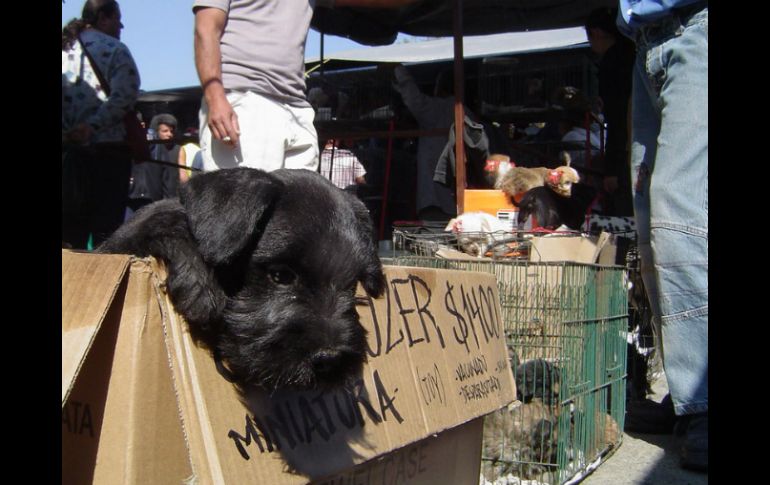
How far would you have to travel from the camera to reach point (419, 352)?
2.64 m

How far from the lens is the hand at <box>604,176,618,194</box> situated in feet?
20.0

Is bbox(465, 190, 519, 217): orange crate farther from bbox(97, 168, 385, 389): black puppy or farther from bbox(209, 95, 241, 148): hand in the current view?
bbox(97, 168, 385, 389): black puppy

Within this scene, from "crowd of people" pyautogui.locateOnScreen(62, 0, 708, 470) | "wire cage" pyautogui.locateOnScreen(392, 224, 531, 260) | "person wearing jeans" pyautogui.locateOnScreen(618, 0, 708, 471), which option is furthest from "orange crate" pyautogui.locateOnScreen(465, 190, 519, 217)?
"person wearing jeans" pyautogui.locateOnScreen(618, 0, 708, 471)

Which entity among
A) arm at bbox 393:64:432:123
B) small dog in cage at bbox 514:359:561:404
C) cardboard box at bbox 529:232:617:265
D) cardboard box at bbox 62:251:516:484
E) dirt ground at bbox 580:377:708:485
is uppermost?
arm at bbox 393:64:432:123

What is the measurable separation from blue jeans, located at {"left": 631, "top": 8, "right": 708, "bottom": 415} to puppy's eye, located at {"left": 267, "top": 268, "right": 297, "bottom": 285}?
2260 mm

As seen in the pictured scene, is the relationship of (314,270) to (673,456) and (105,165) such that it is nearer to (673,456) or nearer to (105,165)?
(673,456)

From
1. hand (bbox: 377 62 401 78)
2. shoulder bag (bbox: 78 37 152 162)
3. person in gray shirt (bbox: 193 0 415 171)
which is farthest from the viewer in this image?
hand (bbox: 377 62 401 78)

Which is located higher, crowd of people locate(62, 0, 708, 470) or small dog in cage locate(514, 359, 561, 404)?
crowd of people locate(62, 0, 708, 470)

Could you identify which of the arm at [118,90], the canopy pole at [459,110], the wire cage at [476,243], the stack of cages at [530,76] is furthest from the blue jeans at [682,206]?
the stack of cages at [530,76]

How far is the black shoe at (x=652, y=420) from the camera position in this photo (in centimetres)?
441

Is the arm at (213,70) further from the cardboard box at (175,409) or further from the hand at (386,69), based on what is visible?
the hand at (386,69)

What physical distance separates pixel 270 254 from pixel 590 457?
8.14 ft

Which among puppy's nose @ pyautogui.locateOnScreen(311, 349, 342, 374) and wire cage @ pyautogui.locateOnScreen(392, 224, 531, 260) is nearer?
puppy's nose @ pyautogui.locateOnScreen(311, 349, 342, 374)

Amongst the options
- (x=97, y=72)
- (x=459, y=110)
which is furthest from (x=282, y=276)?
(x=459, y=110)
